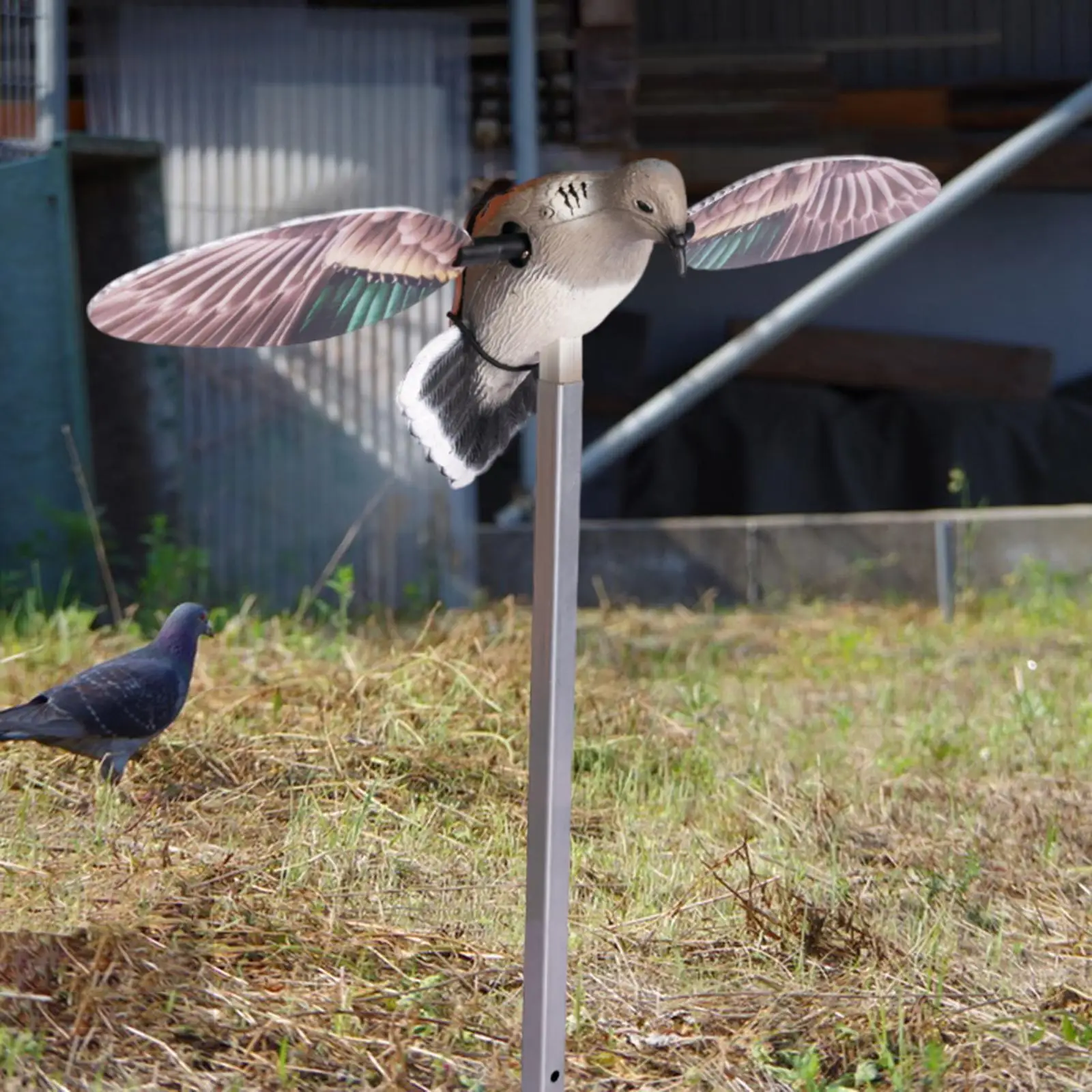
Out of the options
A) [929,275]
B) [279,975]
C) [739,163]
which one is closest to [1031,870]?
[279,975]

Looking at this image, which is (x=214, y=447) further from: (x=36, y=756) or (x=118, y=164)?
(x=36, y=756)

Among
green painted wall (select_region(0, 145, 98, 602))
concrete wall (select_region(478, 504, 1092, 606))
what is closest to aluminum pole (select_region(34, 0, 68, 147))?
green painted wall (select_region(0, 145, 98, 602))

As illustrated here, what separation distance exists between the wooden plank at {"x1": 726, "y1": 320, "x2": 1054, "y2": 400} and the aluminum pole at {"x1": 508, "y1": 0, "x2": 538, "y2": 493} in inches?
130

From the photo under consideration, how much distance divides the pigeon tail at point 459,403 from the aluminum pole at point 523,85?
203 inches

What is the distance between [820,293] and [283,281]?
563 centimetres

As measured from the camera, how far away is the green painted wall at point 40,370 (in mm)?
6512

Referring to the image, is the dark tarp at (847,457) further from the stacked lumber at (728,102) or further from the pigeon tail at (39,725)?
the pigeon tail at (39,725)

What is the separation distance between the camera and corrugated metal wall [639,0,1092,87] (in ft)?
34.6

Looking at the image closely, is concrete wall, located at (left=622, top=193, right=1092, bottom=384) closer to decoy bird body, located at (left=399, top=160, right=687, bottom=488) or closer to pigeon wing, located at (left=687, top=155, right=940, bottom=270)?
pigeon wing, located at (left=687, top=155, right=940, bottom=270)

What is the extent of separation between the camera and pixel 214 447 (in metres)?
7.36

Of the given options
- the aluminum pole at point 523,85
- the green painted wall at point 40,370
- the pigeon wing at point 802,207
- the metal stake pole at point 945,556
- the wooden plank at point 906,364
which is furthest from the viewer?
the wooden plank at point 906,364

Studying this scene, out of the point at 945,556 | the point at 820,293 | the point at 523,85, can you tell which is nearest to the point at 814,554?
the point at 945,556

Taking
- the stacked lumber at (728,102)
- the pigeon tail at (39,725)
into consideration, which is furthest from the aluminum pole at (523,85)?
the pigeon tail at (39,725)

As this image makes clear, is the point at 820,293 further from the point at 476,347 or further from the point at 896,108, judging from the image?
the point at 476,347
